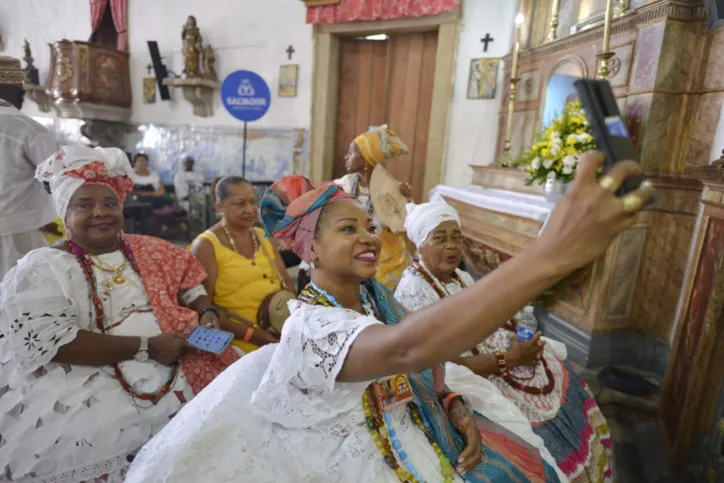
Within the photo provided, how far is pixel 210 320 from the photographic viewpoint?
2135 millimetres

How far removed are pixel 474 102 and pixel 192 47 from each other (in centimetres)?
500

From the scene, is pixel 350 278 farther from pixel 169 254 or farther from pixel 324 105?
pixel 324 105

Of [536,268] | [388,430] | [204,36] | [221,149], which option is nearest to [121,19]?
[204,36]

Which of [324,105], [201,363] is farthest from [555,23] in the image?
[201,363]

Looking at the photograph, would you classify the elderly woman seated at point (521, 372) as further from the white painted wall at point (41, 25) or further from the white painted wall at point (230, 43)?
the white painted wall at point (41, 25)

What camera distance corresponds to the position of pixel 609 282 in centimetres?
339

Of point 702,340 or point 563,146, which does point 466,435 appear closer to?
point 702,340

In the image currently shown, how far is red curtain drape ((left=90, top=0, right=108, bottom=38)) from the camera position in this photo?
9.13 meters

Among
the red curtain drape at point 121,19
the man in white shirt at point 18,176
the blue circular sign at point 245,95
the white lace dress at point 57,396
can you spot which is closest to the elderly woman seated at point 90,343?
the white lace dress at point 57,396

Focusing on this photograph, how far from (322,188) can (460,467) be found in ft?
3.02

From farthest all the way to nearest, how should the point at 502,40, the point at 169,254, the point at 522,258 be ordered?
the point at 502,40, the point at 169,254, the point at 522,258

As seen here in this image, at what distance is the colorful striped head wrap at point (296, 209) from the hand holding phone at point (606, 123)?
757mm

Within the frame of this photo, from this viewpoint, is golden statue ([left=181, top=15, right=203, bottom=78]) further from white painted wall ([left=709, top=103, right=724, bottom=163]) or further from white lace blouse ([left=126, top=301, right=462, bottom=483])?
white lace blouse ([left=126, top=301, right=462, bottom=483])

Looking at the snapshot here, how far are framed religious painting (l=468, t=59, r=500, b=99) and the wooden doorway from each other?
2.84 ft
